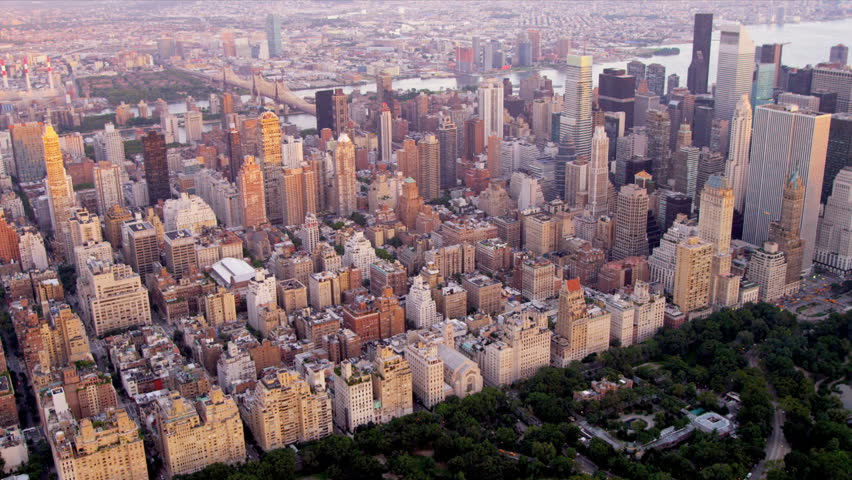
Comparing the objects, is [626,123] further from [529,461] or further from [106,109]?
[106,109]

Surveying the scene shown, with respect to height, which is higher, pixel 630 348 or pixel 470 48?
pixel 470 48

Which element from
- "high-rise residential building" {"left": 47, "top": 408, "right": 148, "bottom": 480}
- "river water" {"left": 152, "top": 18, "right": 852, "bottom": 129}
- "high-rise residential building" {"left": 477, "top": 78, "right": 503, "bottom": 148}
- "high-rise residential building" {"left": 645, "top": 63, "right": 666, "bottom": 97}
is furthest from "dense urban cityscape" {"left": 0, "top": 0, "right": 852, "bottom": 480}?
"river water" {"left": 152, "top": 18, "right": 852, "bottom": 129}

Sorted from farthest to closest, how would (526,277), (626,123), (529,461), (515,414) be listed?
(626,123) < (526,277) < (515,414) < (529,461)

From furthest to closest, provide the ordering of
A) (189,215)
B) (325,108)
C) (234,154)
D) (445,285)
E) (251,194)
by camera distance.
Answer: (325,108) → (234,154) → (251,194) → (189,215) → (445,285)

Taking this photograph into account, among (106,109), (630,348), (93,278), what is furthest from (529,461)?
(106,109)

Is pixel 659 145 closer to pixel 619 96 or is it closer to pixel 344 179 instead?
pixel 619 96

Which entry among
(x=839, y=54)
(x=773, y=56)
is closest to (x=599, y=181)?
(x=773, y=56)
